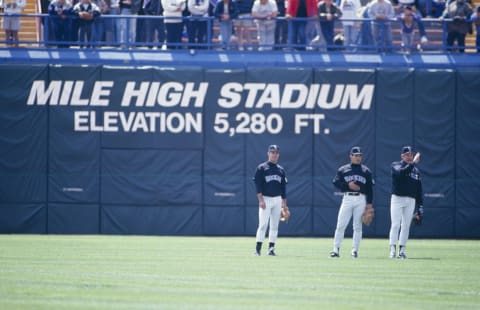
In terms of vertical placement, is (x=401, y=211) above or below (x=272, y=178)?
below

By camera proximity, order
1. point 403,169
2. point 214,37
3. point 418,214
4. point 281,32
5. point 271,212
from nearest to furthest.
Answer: point 403,169
point 271,212
point 418,214
point 281,32
point 214,37

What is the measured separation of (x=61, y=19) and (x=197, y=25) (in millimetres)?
3785

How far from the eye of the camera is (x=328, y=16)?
27.1 meters

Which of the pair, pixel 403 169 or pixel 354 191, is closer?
pixel 403 169

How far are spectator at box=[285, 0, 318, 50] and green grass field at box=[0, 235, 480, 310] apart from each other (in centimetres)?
780

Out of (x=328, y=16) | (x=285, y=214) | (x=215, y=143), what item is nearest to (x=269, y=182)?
(x=285, y=214)

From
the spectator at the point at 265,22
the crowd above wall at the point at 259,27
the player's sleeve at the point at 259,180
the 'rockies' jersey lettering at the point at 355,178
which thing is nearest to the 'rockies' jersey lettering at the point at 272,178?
the player's sleeve at the point at 259,180

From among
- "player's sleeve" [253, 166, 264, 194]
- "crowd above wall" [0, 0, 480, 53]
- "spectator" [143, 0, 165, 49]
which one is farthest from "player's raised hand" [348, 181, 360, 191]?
"spectator" [143, 0, 165, 49]

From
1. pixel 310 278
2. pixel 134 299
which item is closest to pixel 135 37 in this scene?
pixel 310 278

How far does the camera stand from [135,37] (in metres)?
27.5

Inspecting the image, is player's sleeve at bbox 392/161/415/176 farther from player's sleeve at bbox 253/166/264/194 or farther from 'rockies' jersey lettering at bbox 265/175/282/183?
player's sleeve at bbox 253/166/264/194

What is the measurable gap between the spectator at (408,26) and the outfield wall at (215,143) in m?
0.75

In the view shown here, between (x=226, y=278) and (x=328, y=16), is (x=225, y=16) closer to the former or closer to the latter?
(x=328, y=16)

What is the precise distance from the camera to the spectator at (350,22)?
27375 mm
